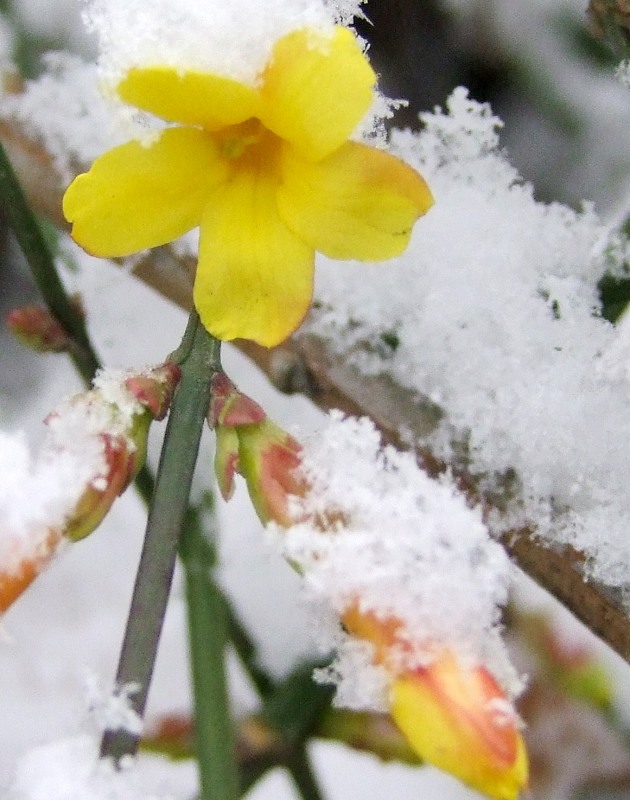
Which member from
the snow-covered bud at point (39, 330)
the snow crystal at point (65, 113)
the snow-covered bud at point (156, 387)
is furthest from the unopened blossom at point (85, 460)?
the snow crystal at point (65, 113)

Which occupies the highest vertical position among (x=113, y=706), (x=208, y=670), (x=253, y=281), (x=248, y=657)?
(x=253, y=281)

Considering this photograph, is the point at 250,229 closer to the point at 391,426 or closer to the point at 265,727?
the point at 391,426

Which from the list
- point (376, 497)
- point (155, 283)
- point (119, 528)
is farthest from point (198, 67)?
point (119, 528)

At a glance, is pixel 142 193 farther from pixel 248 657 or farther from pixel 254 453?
pixel 248 657

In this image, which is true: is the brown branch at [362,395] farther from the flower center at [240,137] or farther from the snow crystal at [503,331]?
the flower center at [240,137]

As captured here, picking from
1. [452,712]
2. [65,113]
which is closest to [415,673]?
[452,712]
